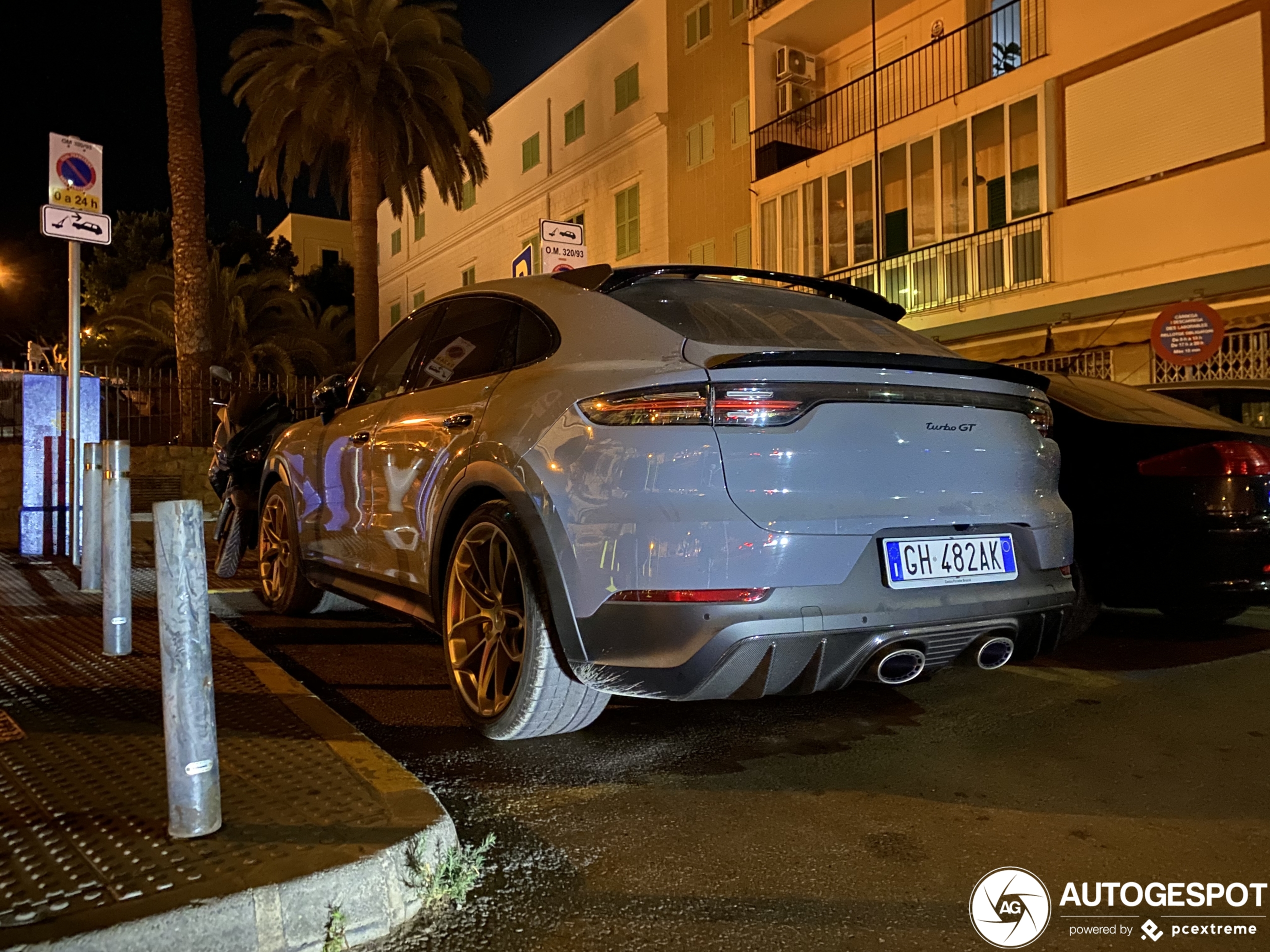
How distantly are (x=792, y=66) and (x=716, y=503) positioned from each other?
1834 cm

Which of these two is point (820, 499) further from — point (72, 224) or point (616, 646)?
point (72, 224)

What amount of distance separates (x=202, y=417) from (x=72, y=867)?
1423cm

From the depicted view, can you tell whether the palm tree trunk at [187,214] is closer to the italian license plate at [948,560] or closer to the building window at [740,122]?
the building window at [740,122]

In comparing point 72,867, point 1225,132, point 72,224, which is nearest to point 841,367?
point 72,867

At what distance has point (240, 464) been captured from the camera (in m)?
6.77

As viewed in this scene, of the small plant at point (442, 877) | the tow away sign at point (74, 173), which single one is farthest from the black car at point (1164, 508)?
the tow away sign at point (74, 173)

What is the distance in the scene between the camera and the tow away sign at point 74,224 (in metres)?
7.13

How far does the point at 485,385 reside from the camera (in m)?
3.57

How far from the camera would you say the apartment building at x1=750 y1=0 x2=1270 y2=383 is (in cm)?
1181

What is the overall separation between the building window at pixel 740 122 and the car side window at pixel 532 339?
17.3 metres

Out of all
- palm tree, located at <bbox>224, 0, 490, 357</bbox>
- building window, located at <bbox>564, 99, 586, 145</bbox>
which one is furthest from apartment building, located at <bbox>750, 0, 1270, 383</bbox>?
building window, located at <bbox>564, 99, 586, 145</bbox>

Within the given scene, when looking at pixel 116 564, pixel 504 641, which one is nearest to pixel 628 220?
pixel 116 564

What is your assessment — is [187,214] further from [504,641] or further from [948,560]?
[948,560]

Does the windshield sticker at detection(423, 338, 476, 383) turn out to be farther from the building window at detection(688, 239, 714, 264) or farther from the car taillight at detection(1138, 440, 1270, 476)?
the building window at detection(688, 239, 714, 264)
